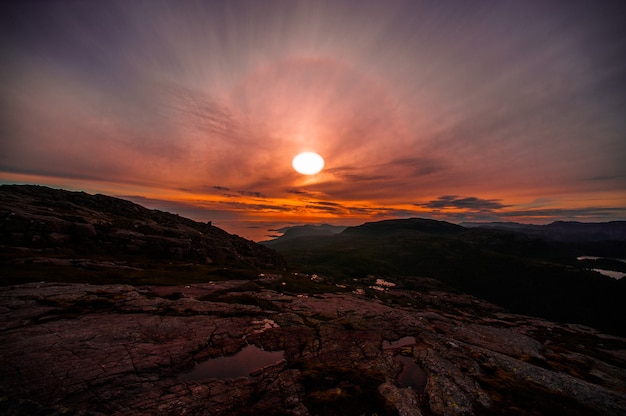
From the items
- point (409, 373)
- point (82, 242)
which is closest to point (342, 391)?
point (409, 373)

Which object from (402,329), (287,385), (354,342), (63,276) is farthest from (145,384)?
(63,276)

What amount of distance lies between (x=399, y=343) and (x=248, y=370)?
2149cm

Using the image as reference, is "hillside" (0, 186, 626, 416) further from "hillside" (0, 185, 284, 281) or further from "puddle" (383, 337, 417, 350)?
"hillside" (0, 185, 284, 281)

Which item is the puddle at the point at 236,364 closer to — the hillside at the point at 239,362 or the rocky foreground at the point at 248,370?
the hillside at the point at 239,362

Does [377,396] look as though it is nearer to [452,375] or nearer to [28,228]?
[452,375]

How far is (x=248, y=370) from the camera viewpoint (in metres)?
22.7

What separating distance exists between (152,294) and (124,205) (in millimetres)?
148397

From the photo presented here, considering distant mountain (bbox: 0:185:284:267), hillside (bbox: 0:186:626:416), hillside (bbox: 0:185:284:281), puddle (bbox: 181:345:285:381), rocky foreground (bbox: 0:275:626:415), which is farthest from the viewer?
distant mountain (bbox: 0:185:284:267)

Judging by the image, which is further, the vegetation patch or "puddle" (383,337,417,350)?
"puddle" (383,337,417,350)

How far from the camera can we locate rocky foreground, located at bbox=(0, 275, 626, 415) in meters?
17.6

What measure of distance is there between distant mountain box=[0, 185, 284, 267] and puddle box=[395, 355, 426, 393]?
300ft

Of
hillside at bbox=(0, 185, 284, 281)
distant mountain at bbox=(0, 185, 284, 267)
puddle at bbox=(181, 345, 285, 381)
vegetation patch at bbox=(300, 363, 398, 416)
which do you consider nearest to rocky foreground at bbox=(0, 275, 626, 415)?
vegetation patch at bbox=(300, 363, 398, 416)

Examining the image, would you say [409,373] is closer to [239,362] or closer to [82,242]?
[239,362]

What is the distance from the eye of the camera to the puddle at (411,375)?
22.7 meters
